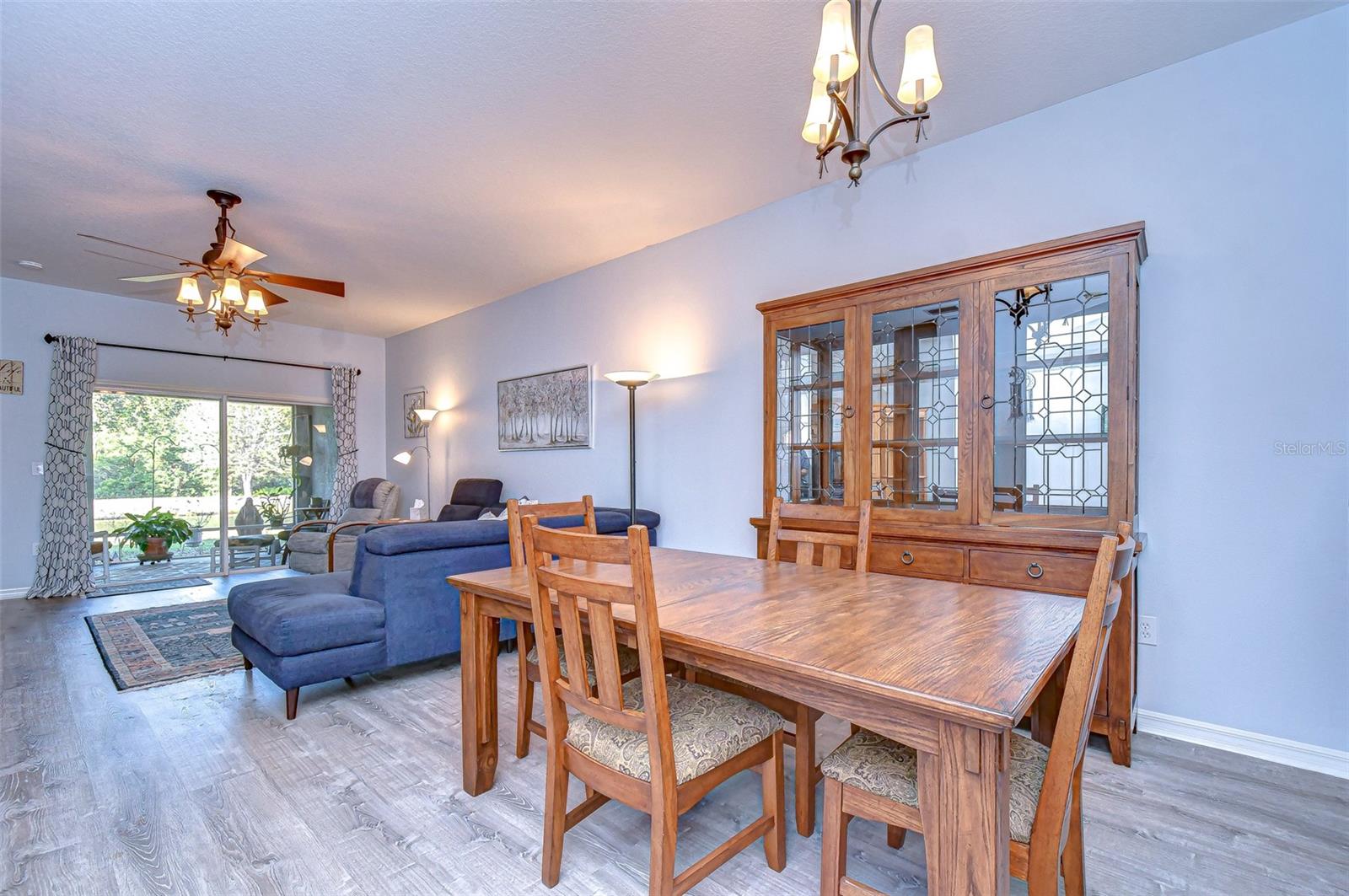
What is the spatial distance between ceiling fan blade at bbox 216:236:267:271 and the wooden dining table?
2730 mm

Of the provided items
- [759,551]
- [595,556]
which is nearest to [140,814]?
[595,556]

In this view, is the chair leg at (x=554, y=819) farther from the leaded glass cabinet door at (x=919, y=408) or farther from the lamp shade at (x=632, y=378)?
the lamp shade at (x=632, y=378)

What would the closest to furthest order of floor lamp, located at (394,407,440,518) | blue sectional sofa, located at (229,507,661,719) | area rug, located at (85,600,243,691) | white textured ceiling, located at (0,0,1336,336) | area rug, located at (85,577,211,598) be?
white textured ceiling, located at (0,0,1336,336)
blue sectional sofa, located at (229,507,661,719)
area rug, located at (85,600,243,691)
area rug, located at (85,577,211,598)
floor lamp, located at (394,407,440,518)

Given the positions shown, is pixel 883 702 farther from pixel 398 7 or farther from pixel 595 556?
pixel 398 7

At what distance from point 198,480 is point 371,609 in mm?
4553

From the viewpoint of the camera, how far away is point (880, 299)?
2717 mm

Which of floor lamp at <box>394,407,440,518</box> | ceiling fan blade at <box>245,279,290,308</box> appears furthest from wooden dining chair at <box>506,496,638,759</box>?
floor lamp at <box>394,407,440,518</box>

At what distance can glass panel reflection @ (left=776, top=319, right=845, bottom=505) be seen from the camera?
2.89 meters

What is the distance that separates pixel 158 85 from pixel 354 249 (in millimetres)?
1885

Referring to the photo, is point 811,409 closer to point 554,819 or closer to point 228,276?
point 554,819

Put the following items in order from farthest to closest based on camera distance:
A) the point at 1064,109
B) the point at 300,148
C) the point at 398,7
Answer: the point at 300,148
the point at 1064,109
the point at 398,7

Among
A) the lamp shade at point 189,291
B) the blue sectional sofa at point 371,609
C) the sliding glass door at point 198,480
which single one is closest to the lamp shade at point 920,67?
the blue sectional sofa at point 371,609

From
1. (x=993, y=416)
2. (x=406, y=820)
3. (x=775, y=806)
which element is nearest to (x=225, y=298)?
(x=406, y=820)

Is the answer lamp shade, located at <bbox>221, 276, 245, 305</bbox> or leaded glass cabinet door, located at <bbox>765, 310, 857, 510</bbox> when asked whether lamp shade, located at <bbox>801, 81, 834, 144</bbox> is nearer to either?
leaded glass cabinet door, located at <bbox>765, 310, 857, 510</bbox>
